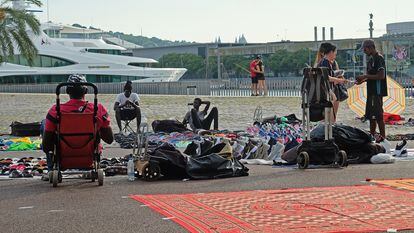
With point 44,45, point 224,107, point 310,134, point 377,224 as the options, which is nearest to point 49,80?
point 44,45

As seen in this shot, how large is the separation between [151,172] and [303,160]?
209 centimetres

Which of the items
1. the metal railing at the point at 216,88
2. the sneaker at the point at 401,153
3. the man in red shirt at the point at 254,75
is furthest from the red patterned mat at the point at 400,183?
the metal railing at the point at 216,88

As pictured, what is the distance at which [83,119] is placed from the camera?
888cm

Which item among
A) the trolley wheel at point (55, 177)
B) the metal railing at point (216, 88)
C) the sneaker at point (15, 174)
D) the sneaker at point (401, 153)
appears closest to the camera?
the trolley wheel at point (55, 177)

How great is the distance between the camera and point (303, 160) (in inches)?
400

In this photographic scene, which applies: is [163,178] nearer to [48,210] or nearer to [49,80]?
[48,210]

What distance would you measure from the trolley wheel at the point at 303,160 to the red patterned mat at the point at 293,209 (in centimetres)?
195

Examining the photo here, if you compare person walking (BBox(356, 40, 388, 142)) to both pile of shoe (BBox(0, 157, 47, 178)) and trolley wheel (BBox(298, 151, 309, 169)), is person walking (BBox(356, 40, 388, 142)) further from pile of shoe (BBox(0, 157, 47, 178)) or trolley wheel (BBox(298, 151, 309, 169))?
pile of shoe (BBox(0, 157, 47, 178))

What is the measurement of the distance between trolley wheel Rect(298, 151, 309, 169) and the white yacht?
5696 centimetres

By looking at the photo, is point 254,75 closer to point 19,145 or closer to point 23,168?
point 19,145

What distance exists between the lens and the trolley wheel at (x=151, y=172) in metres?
9.31

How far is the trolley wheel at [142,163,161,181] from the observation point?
9.31 metres

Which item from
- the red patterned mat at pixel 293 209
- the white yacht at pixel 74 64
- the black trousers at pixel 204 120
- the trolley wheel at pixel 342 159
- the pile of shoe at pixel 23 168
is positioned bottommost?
the pile of shoe at pixel 23 168

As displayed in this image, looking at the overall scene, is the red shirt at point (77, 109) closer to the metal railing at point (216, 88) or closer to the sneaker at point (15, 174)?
the sneaker at point (15, 174)
